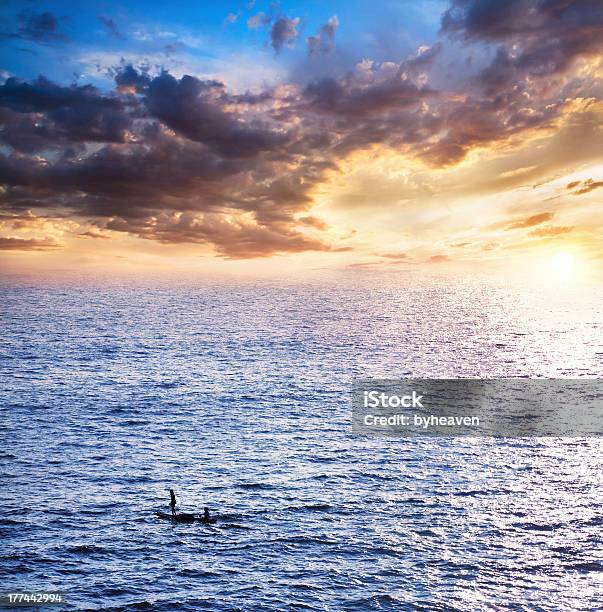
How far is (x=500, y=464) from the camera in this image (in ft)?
234

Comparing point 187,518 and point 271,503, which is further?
point 271,503

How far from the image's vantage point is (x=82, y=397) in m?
100

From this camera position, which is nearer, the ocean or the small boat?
the ocean

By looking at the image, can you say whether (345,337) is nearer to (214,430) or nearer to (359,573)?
(214,430)

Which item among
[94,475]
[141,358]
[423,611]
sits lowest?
[423,611]

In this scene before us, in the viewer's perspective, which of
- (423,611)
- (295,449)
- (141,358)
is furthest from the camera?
(141,358)

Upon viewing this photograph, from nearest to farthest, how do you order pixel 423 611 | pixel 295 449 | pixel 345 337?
1. pixel 423 611
2. pixel 295 449
3. pixel 345 337

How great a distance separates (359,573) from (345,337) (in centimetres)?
12380

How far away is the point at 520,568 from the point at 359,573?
13865 millimetres

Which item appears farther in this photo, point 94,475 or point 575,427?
point 575,427

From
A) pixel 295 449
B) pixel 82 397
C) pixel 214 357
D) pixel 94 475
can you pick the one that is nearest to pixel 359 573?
pixel 295 449

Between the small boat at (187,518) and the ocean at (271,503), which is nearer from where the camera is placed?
the ocean at (271,503)

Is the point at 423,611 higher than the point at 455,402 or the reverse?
the reverse

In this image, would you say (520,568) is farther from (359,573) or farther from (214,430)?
(214,430)
